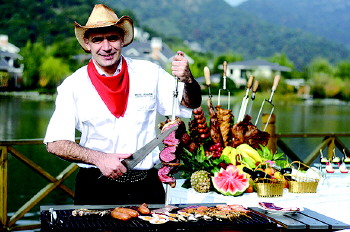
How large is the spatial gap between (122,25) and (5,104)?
74.4 m

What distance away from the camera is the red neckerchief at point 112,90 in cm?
285

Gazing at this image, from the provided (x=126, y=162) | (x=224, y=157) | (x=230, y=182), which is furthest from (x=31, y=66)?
(x=126, y=162)

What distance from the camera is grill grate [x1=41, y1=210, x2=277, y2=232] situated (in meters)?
2.17

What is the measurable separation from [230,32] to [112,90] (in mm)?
168012

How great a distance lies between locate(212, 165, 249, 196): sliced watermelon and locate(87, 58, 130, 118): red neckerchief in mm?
968

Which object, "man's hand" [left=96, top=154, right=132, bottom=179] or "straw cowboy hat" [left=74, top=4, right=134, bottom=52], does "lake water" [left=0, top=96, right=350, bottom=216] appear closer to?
"straw cowboy hat" [left=74, top=4, right=134, bottom=52]

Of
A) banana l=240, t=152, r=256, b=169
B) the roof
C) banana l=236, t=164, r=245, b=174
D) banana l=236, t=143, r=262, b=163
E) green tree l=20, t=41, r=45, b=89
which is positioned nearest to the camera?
banana l=236, t=164, r=245, b=174

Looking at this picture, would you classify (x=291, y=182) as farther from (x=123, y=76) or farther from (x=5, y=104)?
(x=5, y=104)

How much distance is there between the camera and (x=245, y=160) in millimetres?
3961

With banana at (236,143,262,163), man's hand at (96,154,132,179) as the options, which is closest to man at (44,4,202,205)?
man's hand at (96,154,132,179)

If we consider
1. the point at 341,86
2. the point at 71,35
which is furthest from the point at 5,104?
the point at 341,86

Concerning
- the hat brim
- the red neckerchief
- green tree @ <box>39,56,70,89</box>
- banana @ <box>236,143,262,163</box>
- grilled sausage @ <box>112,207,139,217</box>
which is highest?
green tree @ <box>39,56,70,89</box>

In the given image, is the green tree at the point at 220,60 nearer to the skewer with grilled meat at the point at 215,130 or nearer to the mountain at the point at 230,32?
the mountain at the point at 230,32

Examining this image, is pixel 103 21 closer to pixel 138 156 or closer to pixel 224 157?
pixel 138 156
